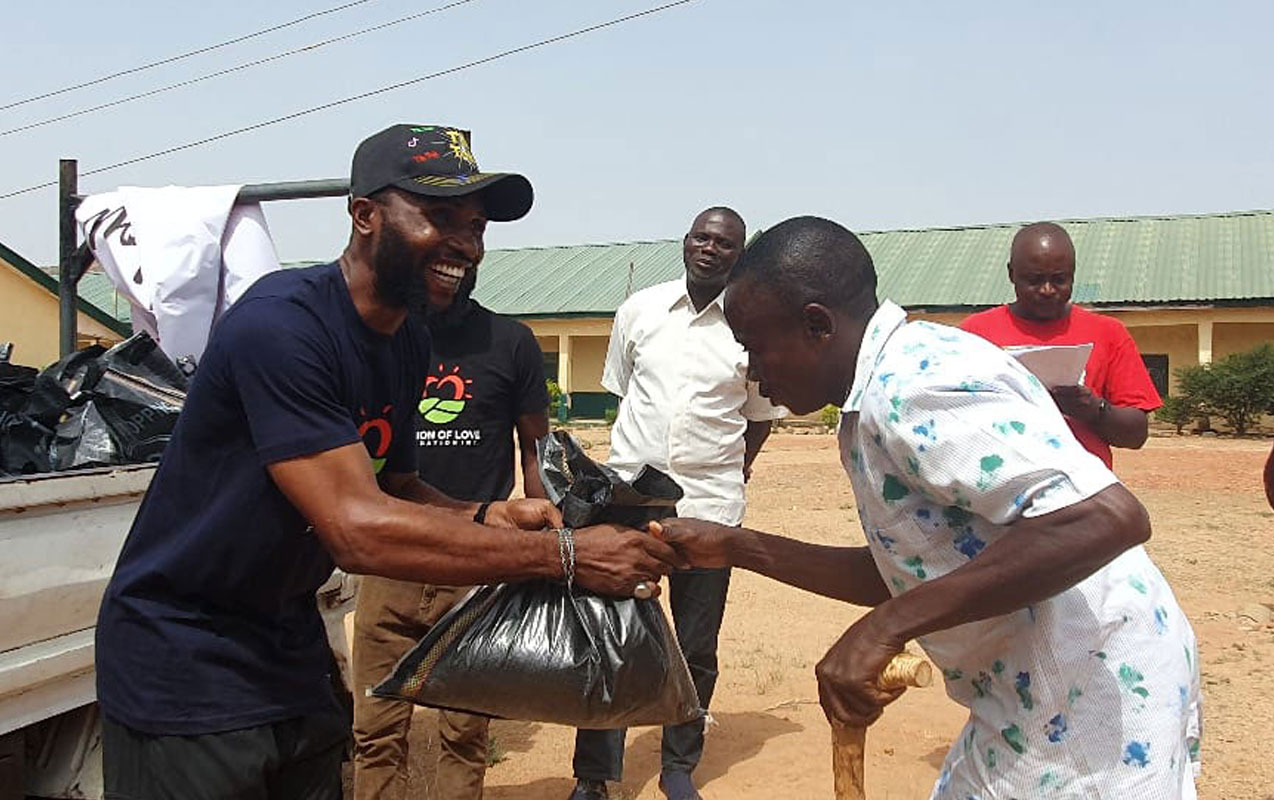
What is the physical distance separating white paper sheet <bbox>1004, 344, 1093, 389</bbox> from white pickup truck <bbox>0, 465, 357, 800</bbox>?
2617mm

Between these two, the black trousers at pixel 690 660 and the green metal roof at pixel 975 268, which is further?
the green metal roof at pixel 975 268

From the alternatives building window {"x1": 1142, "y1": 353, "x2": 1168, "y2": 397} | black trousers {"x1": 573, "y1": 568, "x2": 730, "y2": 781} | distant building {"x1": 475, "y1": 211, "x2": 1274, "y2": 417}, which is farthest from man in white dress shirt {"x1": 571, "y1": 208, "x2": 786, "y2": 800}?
building window {"x1": 1142, "y1": 353, "x2": 1168, "y2": 397}

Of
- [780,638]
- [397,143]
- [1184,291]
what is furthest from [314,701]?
[1184,291]

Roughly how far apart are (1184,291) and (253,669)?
28.2 metres

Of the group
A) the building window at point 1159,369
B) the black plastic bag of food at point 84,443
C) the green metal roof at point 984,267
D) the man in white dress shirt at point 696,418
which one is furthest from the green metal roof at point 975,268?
the black plastic bag of food at point 84,443

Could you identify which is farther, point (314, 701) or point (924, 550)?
point (314, 701)

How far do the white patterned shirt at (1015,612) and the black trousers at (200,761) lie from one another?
1.27 metres

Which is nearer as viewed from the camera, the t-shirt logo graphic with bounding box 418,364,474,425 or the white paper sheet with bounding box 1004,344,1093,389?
the white paper sheet with bounding box 1004,344,1093,389

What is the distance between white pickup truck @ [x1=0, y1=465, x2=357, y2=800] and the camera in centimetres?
312

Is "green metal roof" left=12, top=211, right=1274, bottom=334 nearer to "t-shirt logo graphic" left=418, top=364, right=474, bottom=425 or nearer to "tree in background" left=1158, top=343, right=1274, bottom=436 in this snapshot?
"tree in background" left=1158, top=343, right=1274, bottom=436

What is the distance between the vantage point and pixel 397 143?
2.62 m

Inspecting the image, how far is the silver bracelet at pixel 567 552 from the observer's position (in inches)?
110

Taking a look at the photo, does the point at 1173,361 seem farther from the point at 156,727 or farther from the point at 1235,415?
the point at 156,727

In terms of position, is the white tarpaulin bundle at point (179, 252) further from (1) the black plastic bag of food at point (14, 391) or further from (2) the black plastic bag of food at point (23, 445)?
(2) the black plastic bag of food at point (23, 445)
